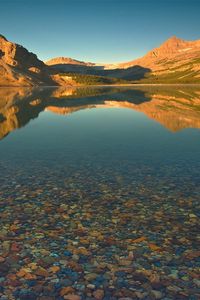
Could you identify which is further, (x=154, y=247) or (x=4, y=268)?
(x=154, y=247)

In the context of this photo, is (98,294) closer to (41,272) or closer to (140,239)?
(41,272)

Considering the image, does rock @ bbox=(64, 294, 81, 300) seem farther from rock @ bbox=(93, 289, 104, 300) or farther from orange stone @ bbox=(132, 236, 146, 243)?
Result: orange stone @ bbox=(132, 236, 146, 243)

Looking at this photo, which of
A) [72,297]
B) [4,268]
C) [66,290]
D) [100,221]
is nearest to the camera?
[72,297]

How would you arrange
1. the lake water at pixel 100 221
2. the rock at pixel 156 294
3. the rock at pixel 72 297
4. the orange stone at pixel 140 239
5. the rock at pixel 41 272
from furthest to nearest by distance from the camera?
the orange stone at pixel 140 239 → the rock at pixel 41 272 → the lake water at pixel 100 221 → the rock at pixel 156 294 → the rock at pixel 72 297

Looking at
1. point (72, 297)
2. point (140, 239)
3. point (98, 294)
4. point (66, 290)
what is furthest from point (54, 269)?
point (140, 239)

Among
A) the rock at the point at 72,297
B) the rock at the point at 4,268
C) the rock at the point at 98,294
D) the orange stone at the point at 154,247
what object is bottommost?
the rock at the point at 72,297

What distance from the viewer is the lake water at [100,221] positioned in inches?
473

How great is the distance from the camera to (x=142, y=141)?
4078 centimetres

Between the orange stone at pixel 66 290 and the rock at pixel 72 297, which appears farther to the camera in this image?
the orange stone at pixel 66 290

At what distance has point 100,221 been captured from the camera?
56.5ft

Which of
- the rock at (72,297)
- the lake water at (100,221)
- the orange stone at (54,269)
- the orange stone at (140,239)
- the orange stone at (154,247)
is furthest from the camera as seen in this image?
the orange stone at (140,239)

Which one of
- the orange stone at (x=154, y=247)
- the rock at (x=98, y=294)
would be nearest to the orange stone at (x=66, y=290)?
the rock at (x=98, y=294)

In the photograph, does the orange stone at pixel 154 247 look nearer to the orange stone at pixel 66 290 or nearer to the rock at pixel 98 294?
the rock at pixel 98 294

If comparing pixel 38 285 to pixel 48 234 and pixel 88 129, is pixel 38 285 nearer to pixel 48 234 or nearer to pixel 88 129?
pixel 48 234
